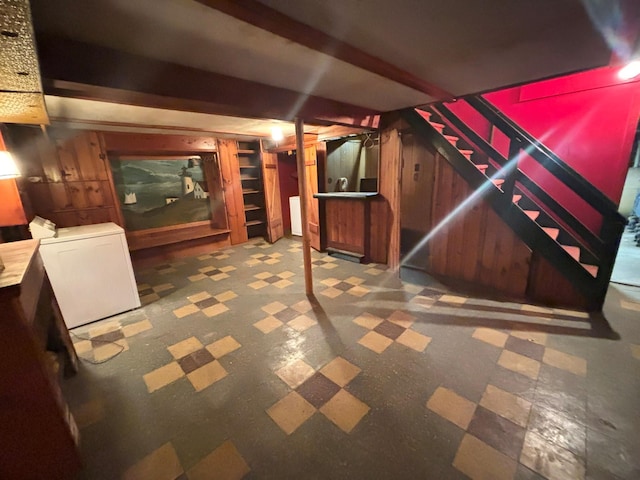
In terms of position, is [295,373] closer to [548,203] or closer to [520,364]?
[520,364]

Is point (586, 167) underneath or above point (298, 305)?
above

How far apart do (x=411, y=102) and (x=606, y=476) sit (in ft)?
9.71

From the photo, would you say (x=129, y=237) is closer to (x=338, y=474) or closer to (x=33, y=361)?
(x=33, y=361)

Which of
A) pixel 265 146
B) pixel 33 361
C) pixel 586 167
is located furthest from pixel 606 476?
pixel 265 146

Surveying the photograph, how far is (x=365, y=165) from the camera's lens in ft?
17.1

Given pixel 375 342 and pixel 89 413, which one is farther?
pixel 375 342

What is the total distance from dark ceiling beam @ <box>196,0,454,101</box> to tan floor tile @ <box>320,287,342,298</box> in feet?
6.93

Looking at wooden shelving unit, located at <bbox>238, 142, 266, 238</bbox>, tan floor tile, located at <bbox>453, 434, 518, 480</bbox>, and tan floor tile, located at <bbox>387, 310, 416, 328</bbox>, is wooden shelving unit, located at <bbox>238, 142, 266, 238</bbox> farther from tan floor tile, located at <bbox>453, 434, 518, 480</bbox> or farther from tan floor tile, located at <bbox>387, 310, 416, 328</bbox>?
tan floor tile, located at <bbox>453, 434, 518, 480</bbox>

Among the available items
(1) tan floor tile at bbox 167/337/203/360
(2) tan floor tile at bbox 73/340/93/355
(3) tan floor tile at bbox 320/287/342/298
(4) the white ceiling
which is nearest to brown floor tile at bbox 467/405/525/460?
(3) tan floor tile at bbox 320/287/342/298

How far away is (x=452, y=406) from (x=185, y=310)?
97.5 inches

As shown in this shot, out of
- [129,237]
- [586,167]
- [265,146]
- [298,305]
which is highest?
[265,146]

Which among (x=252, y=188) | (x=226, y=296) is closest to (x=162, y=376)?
(x=226, y=296)

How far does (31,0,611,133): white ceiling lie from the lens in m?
1.09

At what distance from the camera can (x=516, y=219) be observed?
2.48 m
